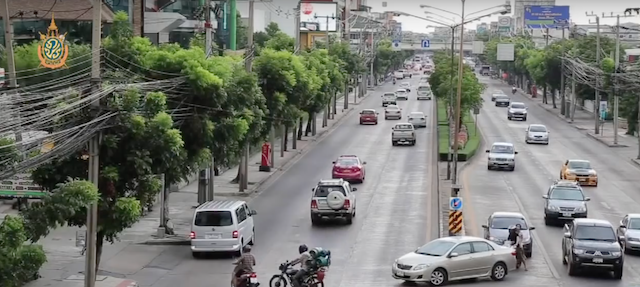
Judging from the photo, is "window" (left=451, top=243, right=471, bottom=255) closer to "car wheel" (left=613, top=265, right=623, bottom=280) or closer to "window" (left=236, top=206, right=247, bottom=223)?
"car wheel" (left=613, top=265, right=623, bottom=280)

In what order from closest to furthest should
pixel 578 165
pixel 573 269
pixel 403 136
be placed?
pixel 573 269, pixel 578 165, pixel 403 136

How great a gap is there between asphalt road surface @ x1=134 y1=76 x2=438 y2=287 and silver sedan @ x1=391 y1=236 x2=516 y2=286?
0.84 meters

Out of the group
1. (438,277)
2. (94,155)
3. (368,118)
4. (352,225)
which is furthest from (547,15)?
(94,155)

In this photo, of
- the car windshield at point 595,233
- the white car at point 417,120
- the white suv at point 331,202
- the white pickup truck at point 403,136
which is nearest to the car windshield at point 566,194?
the white suv at point 331,202

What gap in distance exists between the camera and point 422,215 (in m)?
46.2

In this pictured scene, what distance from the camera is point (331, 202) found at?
139 feet

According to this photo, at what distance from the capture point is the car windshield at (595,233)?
33.9m

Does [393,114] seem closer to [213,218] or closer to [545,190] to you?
[545,190]

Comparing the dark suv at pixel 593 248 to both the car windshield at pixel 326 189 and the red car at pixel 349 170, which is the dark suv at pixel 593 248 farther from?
the red car at pixel 349 170

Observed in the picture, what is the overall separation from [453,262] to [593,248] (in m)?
4.54

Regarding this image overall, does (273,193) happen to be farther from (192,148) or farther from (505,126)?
(505,126)

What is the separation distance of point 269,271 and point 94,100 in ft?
31.6

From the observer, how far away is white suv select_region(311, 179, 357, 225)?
42.4 metres

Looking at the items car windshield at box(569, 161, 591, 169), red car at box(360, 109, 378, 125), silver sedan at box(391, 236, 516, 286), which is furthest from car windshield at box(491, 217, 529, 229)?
red car at box(360, 109, 378, 125)
